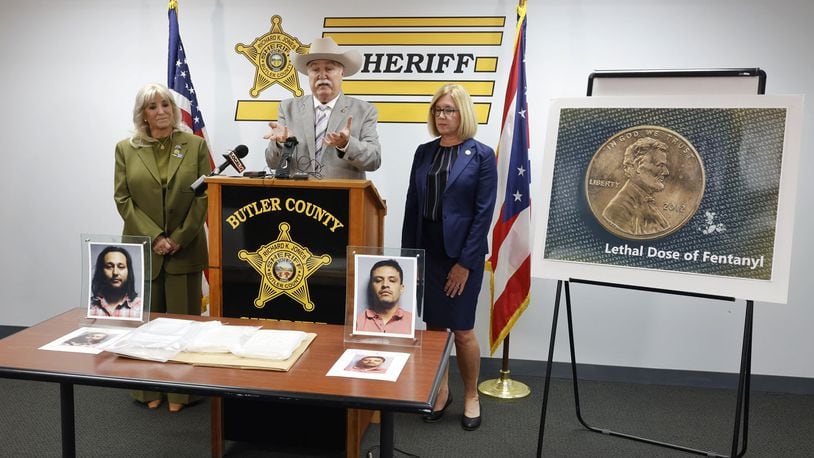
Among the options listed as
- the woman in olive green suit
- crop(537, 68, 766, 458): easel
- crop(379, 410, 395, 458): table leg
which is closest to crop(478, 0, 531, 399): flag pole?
crop(537, 68, 766, 458): easel

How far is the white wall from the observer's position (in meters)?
3.48

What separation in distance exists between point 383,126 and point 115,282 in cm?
220

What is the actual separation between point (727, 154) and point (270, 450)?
2.30m

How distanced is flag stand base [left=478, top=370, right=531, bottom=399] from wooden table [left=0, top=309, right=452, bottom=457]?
179 centimetres

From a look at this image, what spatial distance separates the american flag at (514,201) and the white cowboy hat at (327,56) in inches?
35.2

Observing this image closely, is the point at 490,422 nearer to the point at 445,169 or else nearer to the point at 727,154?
the point at 445,169

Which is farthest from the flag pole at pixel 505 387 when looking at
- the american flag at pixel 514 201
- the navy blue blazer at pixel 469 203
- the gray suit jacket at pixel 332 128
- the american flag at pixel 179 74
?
the american flag at pixel 179 74

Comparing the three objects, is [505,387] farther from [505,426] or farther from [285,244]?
[285,244]

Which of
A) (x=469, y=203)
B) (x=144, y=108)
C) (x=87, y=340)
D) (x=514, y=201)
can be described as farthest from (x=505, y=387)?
(x=144, y=108)

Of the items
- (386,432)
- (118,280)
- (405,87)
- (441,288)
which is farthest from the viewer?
(405,87)

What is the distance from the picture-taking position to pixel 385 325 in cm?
176

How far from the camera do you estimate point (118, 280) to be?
1871 mm

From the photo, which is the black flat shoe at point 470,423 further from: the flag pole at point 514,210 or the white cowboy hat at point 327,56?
the white cowboy hat at point 327,56

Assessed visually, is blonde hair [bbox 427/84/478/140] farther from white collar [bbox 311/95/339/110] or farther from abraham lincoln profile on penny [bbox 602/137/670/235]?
abraham lincoln profile on penny [bbox 602/137/670/235]
